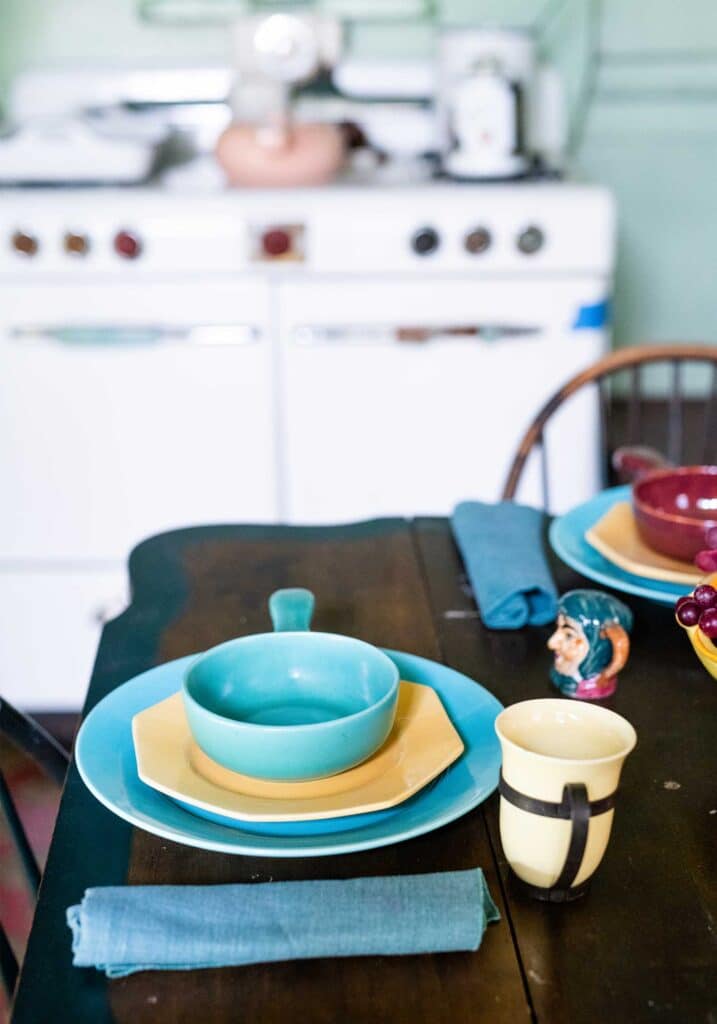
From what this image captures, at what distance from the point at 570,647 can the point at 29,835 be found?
1.37m

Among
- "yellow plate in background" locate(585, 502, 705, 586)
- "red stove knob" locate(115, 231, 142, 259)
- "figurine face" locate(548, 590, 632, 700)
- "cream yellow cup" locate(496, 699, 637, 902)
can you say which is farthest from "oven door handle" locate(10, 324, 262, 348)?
"cream yellow cup" locate(496, 699, 637, 902)

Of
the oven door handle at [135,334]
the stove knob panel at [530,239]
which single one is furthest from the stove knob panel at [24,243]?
the stove knob panel at [530,239]

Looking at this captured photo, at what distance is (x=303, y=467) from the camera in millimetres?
2119

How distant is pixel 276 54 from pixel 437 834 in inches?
76.7

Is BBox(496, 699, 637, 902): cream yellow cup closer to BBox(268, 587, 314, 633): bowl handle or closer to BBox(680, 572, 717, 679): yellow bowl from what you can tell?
BBox(680, 572, 717, 679): yellow bowl

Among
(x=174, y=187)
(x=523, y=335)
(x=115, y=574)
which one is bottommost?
(x=115, y=574)

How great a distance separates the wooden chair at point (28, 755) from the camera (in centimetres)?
88

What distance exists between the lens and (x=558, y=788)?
0.62m

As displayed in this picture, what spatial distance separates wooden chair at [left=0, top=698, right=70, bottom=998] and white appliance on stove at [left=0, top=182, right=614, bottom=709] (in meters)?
1.16

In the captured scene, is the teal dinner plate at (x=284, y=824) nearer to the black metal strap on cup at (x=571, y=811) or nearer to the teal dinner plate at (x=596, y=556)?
the black metal strap on cup at (x=571, y=811)

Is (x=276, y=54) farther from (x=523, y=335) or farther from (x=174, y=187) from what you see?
(x=523, y=335)

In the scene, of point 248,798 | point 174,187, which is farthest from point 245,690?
point 174,187

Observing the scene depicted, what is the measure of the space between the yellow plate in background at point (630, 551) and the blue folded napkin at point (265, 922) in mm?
446

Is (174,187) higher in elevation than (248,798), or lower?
higher
